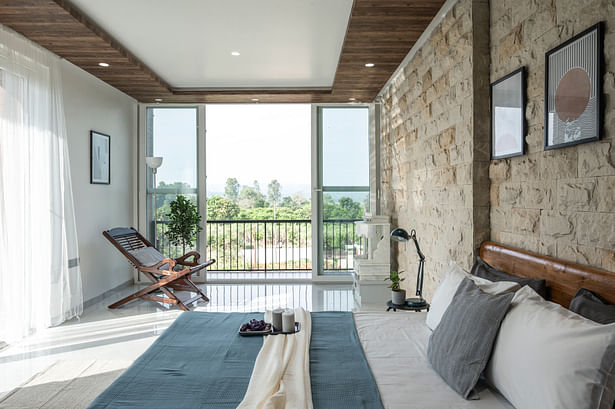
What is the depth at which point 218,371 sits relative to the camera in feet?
5.93

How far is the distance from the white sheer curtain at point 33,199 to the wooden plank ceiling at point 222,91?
1.04ft

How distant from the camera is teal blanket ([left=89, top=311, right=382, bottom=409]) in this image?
1.56m

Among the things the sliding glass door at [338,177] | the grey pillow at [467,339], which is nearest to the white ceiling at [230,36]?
the sliding glass door at [338,177]

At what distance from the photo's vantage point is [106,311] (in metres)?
4.72

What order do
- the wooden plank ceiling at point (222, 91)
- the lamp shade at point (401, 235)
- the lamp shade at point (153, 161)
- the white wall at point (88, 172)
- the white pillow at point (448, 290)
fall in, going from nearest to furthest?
the white pillow at point (448, 290)
the wooden plank ceiling at point (222, 91)
the lamp shade at point (401, 235)
the white wall at point (88, 172)
the lamp shade at point (153, 161)

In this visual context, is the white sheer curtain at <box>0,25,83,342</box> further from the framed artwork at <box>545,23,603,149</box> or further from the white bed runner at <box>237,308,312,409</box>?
the framed artwork at <box>545,23,603,149</box>

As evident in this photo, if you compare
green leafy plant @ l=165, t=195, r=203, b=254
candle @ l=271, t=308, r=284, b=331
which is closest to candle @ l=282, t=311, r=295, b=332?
candle @ l=271, t=308, r=284, b=331

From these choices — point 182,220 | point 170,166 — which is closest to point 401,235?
A: point 182,220

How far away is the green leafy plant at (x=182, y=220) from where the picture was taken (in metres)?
5.91

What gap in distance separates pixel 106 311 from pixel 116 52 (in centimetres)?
277

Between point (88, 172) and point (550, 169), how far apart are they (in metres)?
4.73

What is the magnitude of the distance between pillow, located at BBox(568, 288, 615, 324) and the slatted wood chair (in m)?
3.89

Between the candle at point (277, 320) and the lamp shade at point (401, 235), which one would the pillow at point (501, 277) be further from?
the candle at point (277, 320)

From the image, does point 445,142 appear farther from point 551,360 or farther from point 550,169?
point 551,360
